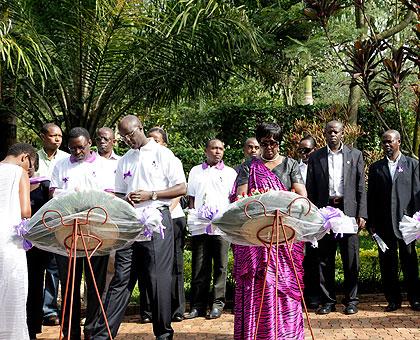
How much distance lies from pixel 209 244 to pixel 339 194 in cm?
169

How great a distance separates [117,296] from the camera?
6945 millimetres

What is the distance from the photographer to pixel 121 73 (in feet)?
43.5

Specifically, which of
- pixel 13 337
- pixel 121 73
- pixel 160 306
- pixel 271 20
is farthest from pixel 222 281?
pixel 271 20

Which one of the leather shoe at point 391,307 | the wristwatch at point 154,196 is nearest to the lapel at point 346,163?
the leather shoe at point 391,307

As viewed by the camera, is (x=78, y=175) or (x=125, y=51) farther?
(x=125, y=51)

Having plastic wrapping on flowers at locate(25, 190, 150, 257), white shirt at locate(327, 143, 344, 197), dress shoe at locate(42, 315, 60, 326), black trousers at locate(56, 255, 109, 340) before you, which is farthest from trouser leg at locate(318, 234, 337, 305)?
plastic wrapping on flowers at locate(25, 190, 150, 257)

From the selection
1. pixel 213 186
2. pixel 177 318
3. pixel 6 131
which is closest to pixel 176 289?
pixel 177 318

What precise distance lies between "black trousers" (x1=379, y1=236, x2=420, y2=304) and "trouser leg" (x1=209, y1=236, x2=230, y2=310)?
197 cm

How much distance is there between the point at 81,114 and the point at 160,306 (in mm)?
7032

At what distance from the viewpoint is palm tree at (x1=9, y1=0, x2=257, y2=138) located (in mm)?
12562

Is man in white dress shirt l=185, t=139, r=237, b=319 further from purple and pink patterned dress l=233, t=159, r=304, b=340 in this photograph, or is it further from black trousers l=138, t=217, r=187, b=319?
purple and pink patterned dress l=233, t=159, r=304, b=340

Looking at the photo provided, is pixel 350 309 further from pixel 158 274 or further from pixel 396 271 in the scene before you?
pixel 158 274

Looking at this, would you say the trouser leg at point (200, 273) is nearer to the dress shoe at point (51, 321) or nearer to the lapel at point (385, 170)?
the dress shoe at point (51, 321)

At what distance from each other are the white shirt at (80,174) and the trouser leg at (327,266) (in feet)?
9.94
